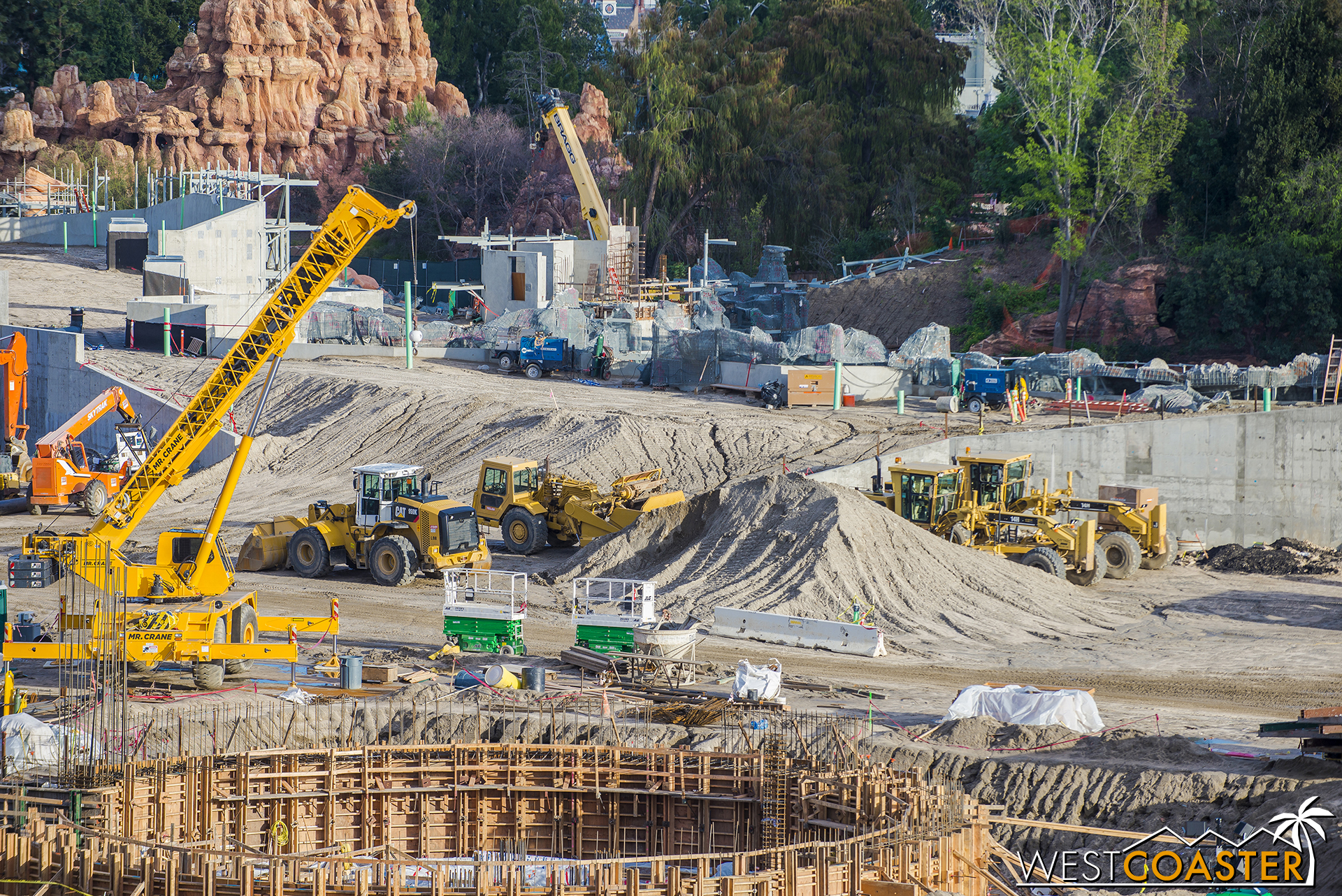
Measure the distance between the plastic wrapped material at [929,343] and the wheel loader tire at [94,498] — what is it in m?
24.1

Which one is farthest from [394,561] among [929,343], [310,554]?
[929,343]

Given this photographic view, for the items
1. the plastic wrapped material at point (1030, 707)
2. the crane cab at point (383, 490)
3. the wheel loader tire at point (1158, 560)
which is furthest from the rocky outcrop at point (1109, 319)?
the plastic wrapped material at point (1030, 707)

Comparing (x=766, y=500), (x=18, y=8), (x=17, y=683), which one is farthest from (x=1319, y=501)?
(x=18, y=8)

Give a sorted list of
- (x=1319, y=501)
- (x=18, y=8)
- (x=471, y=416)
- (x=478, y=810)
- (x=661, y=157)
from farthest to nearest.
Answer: (x=18, y=8)
(x=661, y=157)
(x=471, y=416)
(x=1319, y=501)
(x=478, y=810)

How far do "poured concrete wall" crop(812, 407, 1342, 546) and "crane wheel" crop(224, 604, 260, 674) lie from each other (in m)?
18.7

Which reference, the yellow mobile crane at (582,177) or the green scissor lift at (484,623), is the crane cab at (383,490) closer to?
the green scissor lift at (484,623)

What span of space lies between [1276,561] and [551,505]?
15757mm

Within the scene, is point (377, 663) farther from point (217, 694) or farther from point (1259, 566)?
point (1259, 566)

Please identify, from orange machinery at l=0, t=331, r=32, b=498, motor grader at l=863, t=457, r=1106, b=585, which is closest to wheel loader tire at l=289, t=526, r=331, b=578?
motor grader at l=863, t=457, r=1106, b=585

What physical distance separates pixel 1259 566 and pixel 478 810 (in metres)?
20.0

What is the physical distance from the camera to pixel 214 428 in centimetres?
2423

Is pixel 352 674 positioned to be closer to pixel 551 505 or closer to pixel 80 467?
pixel 551 505

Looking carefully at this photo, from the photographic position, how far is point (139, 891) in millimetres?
14477

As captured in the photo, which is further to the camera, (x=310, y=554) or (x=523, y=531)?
(x=523, y=531)
